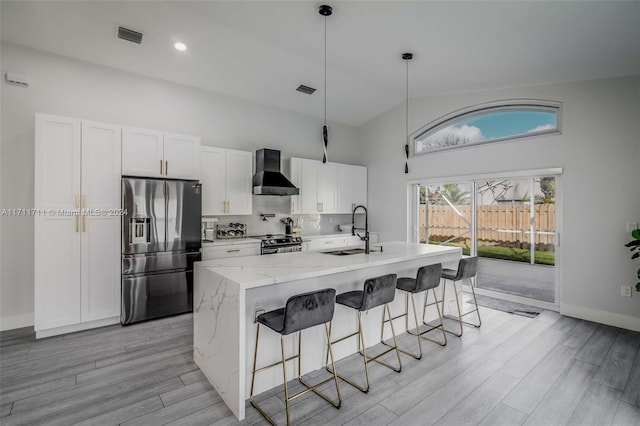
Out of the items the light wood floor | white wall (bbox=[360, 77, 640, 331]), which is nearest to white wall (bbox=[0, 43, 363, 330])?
the light wood floor

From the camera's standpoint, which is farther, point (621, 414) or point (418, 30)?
point (418, 30)

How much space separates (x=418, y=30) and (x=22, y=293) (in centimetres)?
549

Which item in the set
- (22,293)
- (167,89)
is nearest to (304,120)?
(167,89)

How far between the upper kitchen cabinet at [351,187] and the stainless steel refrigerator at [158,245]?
2.96m

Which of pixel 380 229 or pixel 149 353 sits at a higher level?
pixel 380 229

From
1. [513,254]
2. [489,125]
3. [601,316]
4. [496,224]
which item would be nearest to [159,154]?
[489,125]

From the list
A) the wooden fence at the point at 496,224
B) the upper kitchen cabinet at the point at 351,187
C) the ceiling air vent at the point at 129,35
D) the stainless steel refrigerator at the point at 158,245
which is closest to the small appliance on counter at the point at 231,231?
the stainless steel refrigerator at the point at 158,245

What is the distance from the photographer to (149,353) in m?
3.07

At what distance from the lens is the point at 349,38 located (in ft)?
12.1

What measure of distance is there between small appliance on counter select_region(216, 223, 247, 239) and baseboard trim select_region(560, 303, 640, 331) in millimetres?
4774

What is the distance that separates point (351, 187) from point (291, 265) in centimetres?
408

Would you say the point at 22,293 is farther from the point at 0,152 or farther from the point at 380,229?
the point at 380,229

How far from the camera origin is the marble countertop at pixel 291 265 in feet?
7.20

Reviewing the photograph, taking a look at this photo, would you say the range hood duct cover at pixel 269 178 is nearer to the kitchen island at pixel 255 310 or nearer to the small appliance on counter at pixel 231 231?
the small appliance on counter at pixel 231 231
